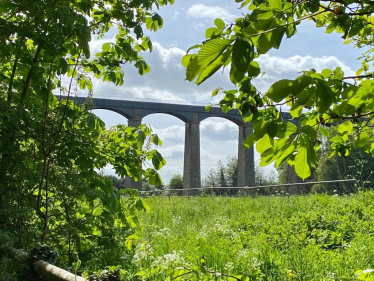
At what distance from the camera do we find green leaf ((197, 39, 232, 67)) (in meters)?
0.70

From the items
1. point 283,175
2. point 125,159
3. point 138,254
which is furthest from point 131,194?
point 283,175

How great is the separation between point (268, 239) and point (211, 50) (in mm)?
4665

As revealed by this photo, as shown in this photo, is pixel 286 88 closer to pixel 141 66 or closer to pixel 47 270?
pixel 47 270

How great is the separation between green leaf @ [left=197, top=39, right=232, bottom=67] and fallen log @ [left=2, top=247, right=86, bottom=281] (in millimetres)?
1276

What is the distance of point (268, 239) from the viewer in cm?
495

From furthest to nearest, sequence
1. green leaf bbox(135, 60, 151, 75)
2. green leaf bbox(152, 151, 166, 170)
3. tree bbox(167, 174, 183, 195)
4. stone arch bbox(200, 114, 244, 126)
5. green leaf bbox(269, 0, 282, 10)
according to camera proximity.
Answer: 1. tree bbox(167, 174, 183, 195)
2. stone arch bbox(200, 114, 244, 126)
3. green leaf bbox(135, 60, 151, 75)
4. green leaf bbox(152, 151, 166, 170)
5. green leaf bbox(269, 0, 282, 10)

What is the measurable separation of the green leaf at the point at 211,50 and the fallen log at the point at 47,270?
1.28 meters

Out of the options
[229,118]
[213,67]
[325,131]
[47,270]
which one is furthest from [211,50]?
[229,118]

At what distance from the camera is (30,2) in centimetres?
241

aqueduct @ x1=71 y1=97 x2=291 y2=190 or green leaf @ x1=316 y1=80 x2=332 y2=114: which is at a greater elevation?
aqueduct @ x1=71 y1=97 x2=291 y2=190

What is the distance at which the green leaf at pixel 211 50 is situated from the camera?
704 millimetres

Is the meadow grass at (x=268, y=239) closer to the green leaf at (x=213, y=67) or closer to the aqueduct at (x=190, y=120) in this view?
the green leaf at (x=213, y=67)

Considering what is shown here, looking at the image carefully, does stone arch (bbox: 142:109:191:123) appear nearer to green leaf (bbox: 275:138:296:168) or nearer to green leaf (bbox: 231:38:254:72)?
green leaf (bbox: 275:138:296:168)

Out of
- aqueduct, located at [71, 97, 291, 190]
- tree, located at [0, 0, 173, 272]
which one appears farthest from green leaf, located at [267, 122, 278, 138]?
aqueduct, located at [71, 97, 291, 190]
